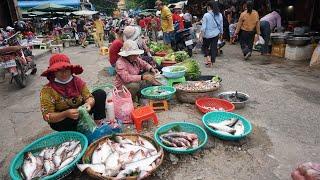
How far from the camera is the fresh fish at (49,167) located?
3.00 metres

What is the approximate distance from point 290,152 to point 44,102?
130 inches

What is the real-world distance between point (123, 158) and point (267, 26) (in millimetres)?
8404

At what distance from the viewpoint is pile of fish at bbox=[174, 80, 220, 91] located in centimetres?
529

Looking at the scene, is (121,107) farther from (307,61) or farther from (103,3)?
(103,3)

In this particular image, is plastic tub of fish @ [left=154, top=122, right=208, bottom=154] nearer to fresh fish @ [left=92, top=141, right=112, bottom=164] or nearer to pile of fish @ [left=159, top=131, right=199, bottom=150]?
pile of fish @ [left=159, top=131, right=199, bottom=150]

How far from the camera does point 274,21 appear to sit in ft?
32.9

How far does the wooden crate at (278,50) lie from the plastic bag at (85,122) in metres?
8.12

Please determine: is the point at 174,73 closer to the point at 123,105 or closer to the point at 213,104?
the point at 213,104

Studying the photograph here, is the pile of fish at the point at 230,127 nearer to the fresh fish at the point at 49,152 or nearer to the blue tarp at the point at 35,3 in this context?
the fresh fish at the point at 49,152

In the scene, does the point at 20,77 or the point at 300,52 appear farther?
the point at 300,52

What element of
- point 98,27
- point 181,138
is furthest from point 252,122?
point 98,27

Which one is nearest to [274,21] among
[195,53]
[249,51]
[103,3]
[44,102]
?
[249,51]

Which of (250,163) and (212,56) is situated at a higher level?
(212,56)

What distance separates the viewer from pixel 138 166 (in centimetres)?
299
